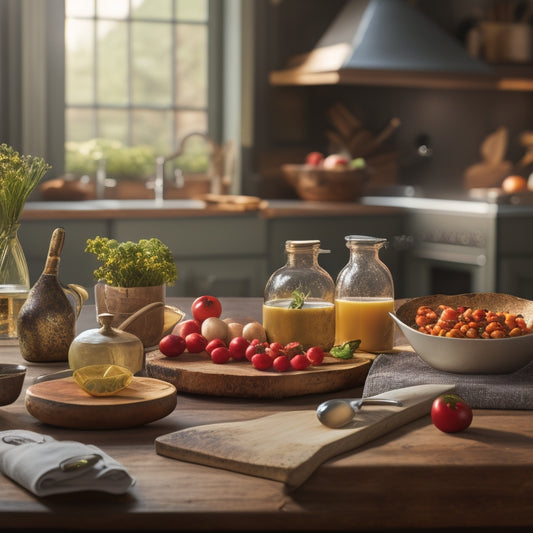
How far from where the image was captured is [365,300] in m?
1.69

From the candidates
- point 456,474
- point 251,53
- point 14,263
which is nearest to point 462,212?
point 251,53

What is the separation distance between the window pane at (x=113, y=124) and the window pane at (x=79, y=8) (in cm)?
46

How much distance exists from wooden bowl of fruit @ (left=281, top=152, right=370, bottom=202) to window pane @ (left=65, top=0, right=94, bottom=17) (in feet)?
4.01

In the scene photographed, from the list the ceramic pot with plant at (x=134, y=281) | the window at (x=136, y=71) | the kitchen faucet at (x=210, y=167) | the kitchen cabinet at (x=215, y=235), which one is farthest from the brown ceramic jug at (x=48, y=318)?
the window at (x=136, y=71)

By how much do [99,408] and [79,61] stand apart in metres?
3.69

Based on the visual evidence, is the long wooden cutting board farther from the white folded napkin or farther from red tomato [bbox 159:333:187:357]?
red tomato [bbox 159:333:187:357]

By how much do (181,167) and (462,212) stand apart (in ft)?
5.01

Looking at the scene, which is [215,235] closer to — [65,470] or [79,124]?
[79,124]

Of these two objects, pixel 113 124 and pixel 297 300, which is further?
pixel 113 124

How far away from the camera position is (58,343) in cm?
169

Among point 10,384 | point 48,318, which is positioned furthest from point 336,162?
point 10,384

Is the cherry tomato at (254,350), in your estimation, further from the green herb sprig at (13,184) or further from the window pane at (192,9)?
the window pane at (192,9)

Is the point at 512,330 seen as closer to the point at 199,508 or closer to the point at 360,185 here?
the point at 199,508

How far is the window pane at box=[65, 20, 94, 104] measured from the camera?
466cm
